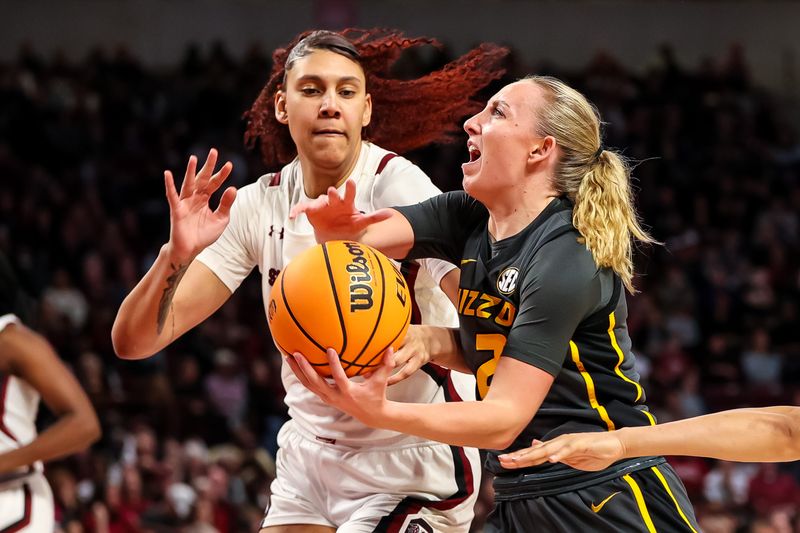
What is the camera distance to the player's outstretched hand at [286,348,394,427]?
2.65 m

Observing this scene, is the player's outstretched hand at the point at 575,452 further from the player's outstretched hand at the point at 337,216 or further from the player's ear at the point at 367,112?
the player's ear at the point at 367,112

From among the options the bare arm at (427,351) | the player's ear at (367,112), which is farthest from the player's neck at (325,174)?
the bare arm at (427,351)

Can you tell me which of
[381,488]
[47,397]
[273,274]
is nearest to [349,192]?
[273,274]

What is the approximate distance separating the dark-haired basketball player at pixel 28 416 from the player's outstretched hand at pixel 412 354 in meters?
1.64

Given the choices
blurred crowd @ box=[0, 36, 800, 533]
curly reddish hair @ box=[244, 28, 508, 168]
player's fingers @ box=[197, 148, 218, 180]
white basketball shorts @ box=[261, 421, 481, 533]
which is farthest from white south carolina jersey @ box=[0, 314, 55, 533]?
blurred crowd @ box=[0, 36, 800, 533]

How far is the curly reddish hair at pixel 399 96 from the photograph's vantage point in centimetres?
393

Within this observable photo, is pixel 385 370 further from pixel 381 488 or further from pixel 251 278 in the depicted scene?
pixel 251 278

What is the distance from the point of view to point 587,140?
10.5ft

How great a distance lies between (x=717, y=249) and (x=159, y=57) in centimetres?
742

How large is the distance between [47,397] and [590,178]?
7.78ft

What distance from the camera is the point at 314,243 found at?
3.61 metres

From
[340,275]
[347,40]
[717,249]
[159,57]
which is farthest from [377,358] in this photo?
[159,57]

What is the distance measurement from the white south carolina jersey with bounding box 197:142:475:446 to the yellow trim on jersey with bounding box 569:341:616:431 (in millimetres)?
628

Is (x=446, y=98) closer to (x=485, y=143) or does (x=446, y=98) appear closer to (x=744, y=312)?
(x=485, y=143)
